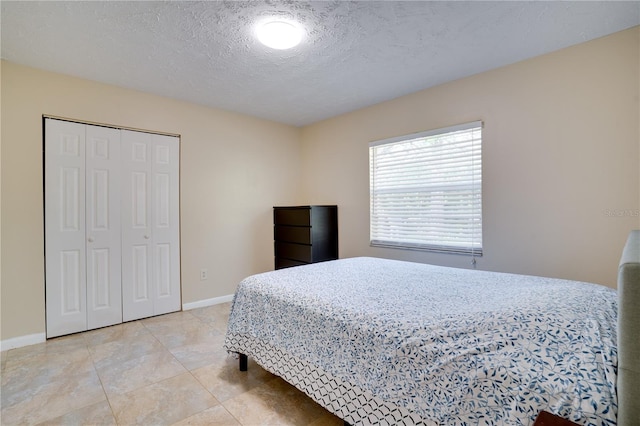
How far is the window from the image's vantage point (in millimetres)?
2816

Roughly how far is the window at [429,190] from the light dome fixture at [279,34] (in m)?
1.64

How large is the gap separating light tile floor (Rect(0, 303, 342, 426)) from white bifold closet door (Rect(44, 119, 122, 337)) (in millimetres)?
281

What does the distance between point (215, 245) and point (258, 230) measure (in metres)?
0.61

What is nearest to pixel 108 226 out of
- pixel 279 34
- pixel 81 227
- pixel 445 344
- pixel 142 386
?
pixel 81 227

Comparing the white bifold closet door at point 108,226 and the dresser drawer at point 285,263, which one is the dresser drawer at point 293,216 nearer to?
the dresser drawer at point 285,263

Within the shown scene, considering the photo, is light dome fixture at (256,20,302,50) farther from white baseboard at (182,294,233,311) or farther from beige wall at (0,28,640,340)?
white baseboard at (182,294,233,311)

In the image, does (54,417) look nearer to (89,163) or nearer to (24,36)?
(89,163)

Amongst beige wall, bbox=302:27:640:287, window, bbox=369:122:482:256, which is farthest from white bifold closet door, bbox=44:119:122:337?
beige wall, bbox=302:27:640:287

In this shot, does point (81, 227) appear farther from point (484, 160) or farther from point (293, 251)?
point (484, 160)

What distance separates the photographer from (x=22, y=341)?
2.58 meters

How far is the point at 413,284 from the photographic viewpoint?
1949 millimetres

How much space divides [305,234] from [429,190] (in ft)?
4.96

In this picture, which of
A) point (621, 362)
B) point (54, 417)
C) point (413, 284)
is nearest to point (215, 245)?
point (54, 417)

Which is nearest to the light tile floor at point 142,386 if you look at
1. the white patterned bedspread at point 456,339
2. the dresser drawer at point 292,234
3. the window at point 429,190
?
the white patterned bedspread at point 456,339
